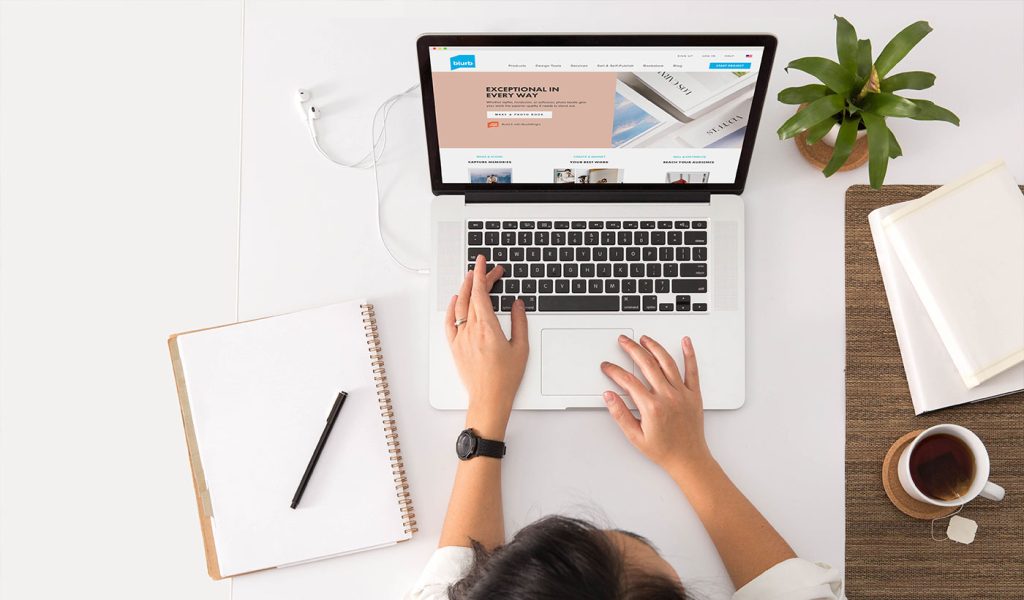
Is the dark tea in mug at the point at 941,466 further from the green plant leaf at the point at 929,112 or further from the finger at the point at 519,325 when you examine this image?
the finger at the point at 519,325

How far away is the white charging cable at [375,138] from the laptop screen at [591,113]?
0.37 feet

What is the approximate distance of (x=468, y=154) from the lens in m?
0.84

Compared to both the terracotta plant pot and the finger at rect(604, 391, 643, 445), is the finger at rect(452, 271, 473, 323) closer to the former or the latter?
the finger at rect(604, 391, 643, 445)

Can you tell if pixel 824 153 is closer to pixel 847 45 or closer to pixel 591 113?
pixel 847 45

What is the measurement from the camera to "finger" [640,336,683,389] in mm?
866

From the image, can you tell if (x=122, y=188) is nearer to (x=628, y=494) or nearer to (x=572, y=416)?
(x=572, y=416)

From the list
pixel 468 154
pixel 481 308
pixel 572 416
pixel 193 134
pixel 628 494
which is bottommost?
pixel 628 494

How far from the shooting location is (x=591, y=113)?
31.3 inches

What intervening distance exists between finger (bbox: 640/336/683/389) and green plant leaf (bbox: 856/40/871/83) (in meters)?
0.37

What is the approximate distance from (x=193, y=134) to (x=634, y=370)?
67cm

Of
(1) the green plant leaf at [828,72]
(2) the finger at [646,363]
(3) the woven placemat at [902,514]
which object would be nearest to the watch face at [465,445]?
(2) the finger at [646,363]

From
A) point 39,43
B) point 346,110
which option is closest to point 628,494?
point 346,110

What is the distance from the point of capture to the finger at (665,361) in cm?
87

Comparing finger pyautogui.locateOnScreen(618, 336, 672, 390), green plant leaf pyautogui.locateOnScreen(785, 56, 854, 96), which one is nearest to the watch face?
finger pyautogui.locateOnScreen(618, 336, 672, 390)
